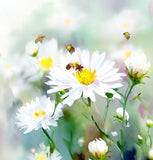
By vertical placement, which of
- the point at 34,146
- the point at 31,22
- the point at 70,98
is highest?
the point at 31,22

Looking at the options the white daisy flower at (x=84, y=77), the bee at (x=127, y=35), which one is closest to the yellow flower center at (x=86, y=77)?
the white daisy flower at (x=84, y=77)

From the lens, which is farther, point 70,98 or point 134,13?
point 134,13

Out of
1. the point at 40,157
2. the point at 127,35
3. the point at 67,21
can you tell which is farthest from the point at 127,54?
the point at 40,157

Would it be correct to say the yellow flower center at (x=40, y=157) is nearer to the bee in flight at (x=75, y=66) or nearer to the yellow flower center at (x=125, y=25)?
the bee in flight at (x=75, y=66)

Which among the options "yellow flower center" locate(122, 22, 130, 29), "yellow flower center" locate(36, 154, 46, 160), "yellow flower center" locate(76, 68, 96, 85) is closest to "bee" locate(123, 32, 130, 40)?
"yellow flower center" locate(122, 22, 130, 29)

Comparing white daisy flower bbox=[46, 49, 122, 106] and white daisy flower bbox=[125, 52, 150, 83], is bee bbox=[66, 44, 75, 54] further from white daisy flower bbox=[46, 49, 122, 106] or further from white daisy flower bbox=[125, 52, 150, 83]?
white daisy flower bbox=[125, 52, 150, 83]

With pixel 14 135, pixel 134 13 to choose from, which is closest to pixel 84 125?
pixel 14 135

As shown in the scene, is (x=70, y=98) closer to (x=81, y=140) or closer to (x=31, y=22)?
(x=81, y=140)

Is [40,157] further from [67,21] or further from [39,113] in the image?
[67,21]
